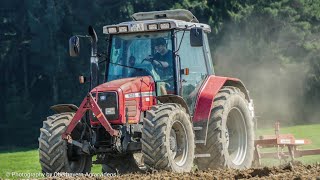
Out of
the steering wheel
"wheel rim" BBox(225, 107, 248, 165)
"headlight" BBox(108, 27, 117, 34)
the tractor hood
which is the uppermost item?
"headlight" BBox(108, 27, 117, 34)

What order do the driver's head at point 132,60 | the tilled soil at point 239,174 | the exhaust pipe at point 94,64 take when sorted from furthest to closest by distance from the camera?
1. the driver's head at point 132,60
2. the exhaust pipe at point 94,64
3. the tilled soil at point 239,174

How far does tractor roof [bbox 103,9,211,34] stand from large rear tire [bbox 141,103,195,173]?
1.50m

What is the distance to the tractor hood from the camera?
40.0 ft

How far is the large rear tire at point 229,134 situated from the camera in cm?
1274

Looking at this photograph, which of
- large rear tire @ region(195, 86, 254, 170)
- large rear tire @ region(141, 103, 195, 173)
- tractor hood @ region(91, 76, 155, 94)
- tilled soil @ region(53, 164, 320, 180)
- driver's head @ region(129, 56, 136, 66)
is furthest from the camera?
driver's head @ region(129, 56, 136, 66)

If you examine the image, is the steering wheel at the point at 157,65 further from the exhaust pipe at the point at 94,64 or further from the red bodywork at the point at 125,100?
the exhaust pipe at the point at 94,64

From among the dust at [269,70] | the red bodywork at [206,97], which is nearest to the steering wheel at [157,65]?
the red bodywork at [206,97]

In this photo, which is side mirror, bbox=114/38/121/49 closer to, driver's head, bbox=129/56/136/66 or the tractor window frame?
driver's head, bbox=129/56/136/66

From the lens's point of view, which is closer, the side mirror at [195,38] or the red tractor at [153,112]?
the red tractor at [153,112]

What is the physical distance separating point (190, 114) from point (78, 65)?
32.2 m

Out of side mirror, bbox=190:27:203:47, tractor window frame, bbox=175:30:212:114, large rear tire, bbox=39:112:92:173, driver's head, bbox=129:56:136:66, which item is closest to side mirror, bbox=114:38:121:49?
driver's head, bbox=129:56:136:66

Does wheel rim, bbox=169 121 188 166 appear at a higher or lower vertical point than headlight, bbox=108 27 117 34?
lower

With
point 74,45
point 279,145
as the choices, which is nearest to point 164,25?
point 74,45

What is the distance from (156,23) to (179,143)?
2.01m
